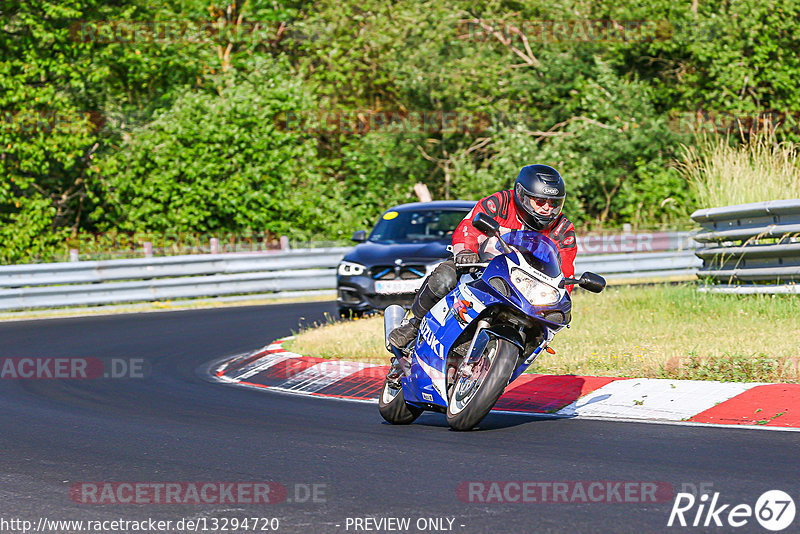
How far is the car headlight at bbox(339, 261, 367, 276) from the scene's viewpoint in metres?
16.5

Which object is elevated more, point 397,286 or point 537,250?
point 537,250

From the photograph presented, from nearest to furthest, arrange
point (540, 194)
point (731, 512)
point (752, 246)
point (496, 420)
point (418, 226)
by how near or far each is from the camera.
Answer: point (731, 512) → point (540, 194) → point (496, 420) → point (752, 246) → point (418, 226)

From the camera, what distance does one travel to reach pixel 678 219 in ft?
100

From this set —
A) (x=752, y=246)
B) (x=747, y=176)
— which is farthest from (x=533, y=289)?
(x=747, y=176)

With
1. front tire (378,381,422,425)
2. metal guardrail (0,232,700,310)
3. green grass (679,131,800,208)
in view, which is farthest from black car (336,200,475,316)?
front tire (378,381,422,425)

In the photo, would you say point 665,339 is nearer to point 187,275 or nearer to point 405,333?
point 405,333

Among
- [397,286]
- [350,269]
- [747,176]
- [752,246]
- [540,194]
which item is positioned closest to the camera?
[540,194]

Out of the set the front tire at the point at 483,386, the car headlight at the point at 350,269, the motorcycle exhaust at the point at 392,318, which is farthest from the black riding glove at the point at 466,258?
the car headlight at the point at 350,269

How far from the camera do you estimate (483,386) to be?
7.29 m

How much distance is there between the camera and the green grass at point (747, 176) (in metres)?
14.1

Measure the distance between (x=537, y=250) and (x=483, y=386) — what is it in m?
0.92

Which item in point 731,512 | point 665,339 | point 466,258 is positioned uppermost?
point 466,258

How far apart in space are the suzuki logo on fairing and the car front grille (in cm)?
798

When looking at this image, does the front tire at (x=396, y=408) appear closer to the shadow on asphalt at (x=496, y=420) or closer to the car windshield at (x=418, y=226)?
the shadow on asphalt at (x=496, y=420)
